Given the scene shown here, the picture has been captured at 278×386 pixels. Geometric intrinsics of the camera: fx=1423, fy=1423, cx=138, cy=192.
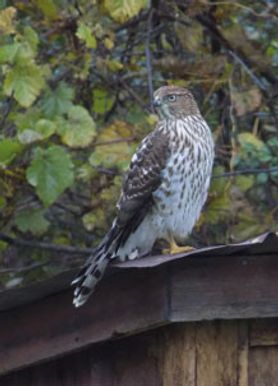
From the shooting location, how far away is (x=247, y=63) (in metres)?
6.99

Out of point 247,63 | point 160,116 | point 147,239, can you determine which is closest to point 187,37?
point 247,63

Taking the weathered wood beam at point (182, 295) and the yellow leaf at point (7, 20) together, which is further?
the yellow leaf at point (7, 20)

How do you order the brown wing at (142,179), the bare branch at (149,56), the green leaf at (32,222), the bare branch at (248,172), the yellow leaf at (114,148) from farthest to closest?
1. the green leaf at (32,222)
2. the bare branch at (149,56)
3. the bare branch at (248,172)
4. the yellow leaf at (114,148)
5. the brown wing at (142,179)

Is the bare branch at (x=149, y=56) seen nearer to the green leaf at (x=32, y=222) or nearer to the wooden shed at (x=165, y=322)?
the green leaf at (x=32, y=222)

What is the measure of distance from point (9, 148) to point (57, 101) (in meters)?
0.56

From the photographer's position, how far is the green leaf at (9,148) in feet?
19.7

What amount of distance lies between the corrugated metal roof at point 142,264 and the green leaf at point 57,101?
1.85m

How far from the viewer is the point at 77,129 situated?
6.35 m

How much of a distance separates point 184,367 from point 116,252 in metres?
0.78

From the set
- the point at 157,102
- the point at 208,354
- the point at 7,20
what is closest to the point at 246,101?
the point at 157,102

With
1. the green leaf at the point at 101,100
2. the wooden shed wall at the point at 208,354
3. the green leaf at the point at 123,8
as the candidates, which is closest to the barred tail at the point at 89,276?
the wooden shed wall at the point at 208,354

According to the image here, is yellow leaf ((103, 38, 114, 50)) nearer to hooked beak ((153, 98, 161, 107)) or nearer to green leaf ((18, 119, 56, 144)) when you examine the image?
hooked beak ((153, 98, 161, 107))

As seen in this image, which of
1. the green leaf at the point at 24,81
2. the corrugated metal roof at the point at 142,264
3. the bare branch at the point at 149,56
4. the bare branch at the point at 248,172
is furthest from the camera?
the bare branch at the point at 149,56

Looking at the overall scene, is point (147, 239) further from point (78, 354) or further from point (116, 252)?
point (78, 354)
